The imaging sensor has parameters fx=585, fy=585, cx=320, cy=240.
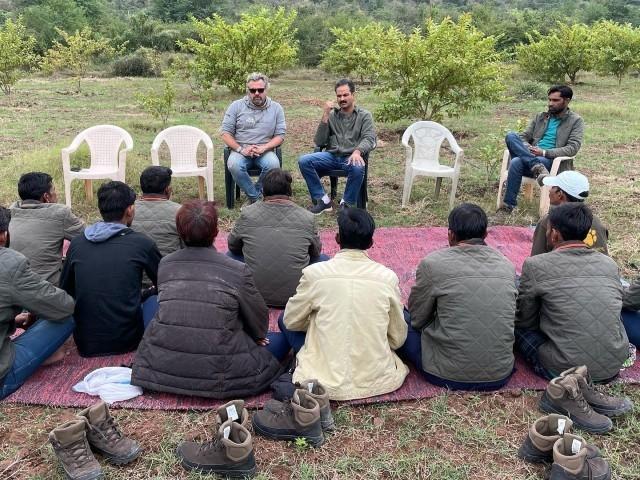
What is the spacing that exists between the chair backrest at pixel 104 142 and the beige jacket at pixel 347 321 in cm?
400

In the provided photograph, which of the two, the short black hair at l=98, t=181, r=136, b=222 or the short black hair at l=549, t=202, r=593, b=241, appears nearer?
the short black hair at l=549, t=202, r=593, b=241

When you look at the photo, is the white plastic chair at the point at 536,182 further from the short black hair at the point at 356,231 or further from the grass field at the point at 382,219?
the short black hair at the point at 356,231

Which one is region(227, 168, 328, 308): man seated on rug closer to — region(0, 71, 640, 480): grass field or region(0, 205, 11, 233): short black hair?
region(0, 71, 640, 480): grass field

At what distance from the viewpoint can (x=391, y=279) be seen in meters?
2.86

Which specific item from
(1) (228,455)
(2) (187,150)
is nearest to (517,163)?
(2) (187,150)

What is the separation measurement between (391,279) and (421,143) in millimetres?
4182

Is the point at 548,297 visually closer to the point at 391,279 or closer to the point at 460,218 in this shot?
the point at 460,218

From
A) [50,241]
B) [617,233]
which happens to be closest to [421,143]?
[617,233]

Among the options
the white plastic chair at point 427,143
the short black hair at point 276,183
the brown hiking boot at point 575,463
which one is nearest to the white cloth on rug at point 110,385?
the short black hair at point 276,183

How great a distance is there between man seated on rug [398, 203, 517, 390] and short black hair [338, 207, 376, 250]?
14.5 inches

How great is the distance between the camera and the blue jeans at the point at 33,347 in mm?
2959

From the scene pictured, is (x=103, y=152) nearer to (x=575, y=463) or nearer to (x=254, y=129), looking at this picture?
(x=254, y=129)

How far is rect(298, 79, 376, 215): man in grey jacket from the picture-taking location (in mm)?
5965

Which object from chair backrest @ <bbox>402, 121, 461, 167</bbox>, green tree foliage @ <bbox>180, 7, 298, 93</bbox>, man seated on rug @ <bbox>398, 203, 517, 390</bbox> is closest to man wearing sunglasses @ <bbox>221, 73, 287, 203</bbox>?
chair backrest @ <bbox>402, 121, 461, 167</bbox>
